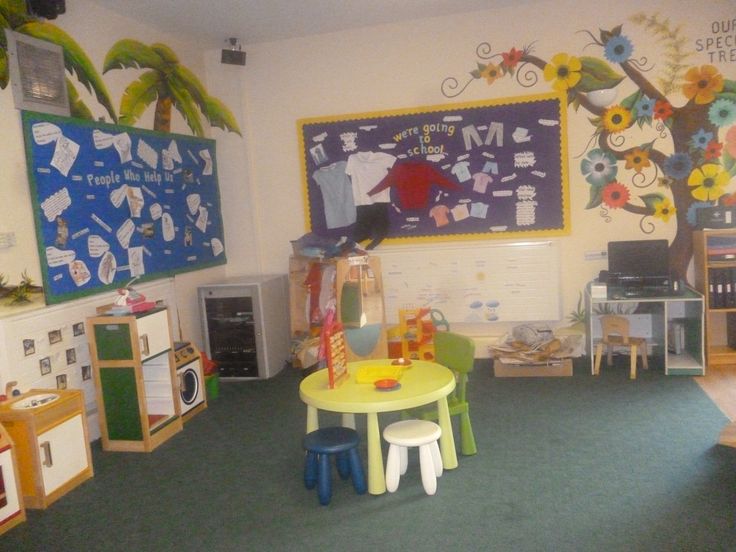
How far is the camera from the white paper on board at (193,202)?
17.7ft

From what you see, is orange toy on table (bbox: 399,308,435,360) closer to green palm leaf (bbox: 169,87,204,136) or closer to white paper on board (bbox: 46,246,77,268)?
green palm leaf (bbox: 169,87,204,136)

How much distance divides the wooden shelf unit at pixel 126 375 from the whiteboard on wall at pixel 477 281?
2.31m

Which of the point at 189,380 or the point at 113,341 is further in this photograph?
the point at 189,380

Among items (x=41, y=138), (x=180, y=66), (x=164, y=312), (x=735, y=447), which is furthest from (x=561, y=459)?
(x=180, y=66)

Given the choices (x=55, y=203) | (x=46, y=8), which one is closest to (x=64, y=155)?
(x=55, y=203)

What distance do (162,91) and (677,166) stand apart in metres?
4.31

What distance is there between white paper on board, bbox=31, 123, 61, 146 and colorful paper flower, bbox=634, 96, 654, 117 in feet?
14.4

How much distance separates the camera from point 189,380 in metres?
4.44

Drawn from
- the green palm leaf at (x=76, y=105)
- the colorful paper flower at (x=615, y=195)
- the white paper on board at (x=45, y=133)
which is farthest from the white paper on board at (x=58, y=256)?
the colorful paper flower at (x=615, y=195)

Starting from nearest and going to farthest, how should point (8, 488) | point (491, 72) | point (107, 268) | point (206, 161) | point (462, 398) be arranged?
point (8, 488) < point (462, 398) < point (107, 268) < point (491, 72) < point (206, 161)

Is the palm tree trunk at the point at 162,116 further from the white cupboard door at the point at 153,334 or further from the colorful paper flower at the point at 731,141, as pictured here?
the colorful paper flower at the point at 731,141

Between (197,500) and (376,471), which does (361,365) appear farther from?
(197,500)

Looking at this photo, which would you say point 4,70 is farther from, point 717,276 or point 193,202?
point 717,276

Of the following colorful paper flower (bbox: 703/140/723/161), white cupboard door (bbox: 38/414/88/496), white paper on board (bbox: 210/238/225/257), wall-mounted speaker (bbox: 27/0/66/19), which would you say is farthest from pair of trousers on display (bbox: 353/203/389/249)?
white cupboard door (bbox: 38/414/88/496)
